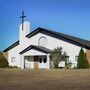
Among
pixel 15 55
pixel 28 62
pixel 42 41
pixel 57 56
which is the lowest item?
pixel 28 62

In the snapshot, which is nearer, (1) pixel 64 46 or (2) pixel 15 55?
(1) pixel 64 46

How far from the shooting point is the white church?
2025 inches

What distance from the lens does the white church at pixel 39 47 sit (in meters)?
51.4

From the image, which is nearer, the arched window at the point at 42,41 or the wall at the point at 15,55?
the arched window at the point at 42,41

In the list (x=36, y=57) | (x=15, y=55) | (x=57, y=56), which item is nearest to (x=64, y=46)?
(x=57, y=56)

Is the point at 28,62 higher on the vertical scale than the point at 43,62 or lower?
higher

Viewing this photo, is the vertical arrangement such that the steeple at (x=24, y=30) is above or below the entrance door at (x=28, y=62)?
above

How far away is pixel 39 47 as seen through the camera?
53.3 m

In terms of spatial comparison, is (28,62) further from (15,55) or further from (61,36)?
(61,36)

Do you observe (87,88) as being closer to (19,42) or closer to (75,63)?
(75,63)

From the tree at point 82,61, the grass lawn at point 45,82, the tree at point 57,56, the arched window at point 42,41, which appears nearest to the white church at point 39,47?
the arched window at point 42,41

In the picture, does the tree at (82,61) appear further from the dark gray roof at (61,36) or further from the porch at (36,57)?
the porch at (36,57)

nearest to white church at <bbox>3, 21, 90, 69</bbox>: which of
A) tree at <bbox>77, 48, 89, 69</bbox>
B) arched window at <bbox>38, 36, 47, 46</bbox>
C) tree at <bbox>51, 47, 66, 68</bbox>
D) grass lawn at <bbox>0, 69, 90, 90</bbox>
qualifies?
arched window at <bbox>38, 36, 47, 46</bbox>

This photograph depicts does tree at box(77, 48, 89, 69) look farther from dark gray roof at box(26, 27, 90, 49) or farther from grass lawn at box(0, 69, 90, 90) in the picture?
grass lawn at box(0, 69, 90, 90)
